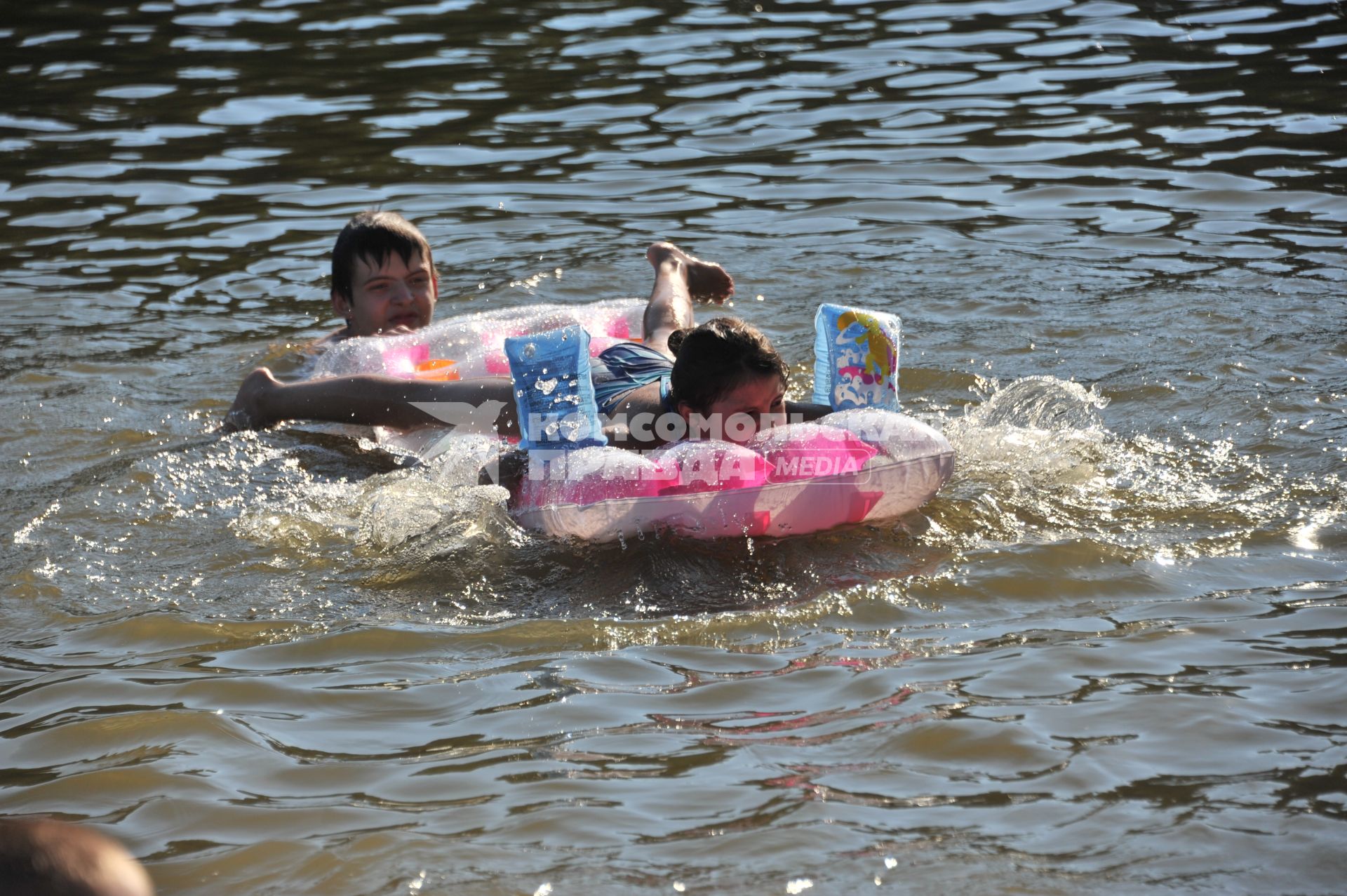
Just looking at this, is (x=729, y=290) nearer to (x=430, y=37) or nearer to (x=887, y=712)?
(x=887, y=712)

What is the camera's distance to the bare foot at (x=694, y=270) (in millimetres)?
6070

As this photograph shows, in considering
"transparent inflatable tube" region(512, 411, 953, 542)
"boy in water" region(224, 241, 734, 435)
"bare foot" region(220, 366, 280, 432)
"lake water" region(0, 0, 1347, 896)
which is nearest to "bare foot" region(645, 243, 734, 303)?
"lake water" region(0, 0, 1347, 896)

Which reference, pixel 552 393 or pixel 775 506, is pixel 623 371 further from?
pixel 775 506

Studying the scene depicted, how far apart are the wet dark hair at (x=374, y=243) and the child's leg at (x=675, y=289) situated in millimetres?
979

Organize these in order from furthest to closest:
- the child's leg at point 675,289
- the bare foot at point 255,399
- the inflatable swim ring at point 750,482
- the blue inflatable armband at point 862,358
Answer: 1. the child's leg at point 675,289
2. the bare foot at point 255,399
3. the blue inflatable armband at point 862,358
4. the inflatable swim ring at point 750,482

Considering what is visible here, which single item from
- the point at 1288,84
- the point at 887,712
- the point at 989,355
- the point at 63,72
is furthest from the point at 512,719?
the point at 63,72

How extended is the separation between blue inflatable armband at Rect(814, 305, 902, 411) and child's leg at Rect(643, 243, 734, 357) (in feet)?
2.54

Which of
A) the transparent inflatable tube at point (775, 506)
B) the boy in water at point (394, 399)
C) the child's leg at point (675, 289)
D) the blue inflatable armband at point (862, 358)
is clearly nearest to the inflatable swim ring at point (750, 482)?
the transparent inflatable tube at point (775, 506)

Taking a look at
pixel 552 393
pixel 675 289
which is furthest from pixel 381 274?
pixel 552 393

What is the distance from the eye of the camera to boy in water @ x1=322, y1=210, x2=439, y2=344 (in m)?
5.93

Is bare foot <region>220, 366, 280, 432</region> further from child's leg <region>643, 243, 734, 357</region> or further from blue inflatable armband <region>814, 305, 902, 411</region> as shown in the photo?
blue inflatable armband <region>814, 305, 902, 411</region>

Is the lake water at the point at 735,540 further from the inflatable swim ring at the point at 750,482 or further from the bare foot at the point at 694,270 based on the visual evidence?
the bare foot at the point at 694,270

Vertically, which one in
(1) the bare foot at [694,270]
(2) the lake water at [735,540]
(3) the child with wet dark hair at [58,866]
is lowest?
(2) the lake water at [735,540]

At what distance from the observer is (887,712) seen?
3.10 meters
